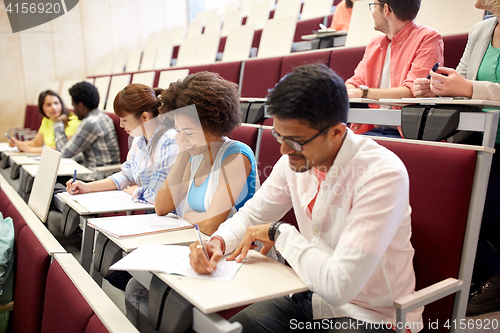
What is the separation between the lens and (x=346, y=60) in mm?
1475

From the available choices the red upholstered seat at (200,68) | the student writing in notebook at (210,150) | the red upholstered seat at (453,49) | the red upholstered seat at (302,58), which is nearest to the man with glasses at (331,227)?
the student writing in notebook at (210,150)

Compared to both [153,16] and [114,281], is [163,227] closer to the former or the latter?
[114,281]

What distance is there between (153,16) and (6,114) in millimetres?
1968

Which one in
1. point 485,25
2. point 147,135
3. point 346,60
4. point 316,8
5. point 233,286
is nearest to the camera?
point 233,286

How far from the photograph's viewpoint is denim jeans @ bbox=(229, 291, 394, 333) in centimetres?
63

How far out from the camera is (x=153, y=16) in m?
4.41

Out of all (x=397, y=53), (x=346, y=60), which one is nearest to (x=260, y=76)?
(x=346, y=60)

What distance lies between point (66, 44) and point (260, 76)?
3.03m

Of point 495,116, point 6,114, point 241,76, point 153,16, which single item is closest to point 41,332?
point 495,116

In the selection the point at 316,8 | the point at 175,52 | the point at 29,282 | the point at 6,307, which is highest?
the point at 316,8

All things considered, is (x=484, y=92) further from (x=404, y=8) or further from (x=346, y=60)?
(x=346, y=60)

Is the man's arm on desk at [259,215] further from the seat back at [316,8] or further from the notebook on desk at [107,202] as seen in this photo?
the seat back at [316,8]

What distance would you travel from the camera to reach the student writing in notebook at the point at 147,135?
3.54 feet

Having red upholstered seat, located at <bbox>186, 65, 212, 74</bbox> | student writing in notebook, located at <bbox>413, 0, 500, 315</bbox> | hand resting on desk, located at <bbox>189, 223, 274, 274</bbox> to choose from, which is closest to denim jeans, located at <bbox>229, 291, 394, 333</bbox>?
hand resting on desk, located at <bbox>189, 223, 274, 274</bbox>
